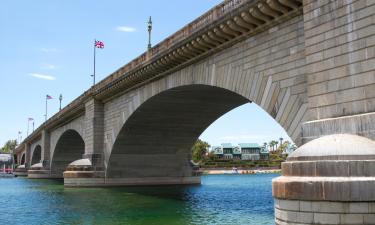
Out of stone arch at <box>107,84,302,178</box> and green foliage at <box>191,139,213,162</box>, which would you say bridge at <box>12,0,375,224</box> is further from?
green foliage at <box>191,139,213,162</box>

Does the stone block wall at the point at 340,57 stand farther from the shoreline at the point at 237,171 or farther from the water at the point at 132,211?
the shoreline at the point at 237,171

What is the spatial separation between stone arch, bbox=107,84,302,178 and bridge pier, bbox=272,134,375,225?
18354mm

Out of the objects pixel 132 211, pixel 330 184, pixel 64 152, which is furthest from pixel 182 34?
pixel 64 152

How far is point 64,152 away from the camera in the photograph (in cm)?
7756

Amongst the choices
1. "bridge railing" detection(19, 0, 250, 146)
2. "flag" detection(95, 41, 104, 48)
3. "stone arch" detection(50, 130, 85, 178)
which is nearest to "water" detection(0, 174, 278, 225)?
"bridge railing" detection(19, 0, 250, 146)

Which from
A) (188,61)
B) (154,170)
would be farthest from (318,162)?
(154,170)

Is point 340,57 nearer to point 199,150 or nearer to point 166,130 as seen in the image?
point 166,130

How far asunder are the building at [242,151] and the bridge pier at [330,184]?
137 metres

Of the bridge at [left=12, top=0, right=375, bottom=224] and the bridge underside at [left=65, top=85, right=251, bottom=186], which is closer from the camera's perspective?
the bridge at [left=12, top=0, right=375, bottom=224]

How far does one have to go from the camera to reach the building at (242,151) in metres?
150

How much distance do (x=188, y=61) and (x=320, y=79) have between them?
12.9 m

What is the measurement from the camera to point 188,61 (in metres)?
27.3

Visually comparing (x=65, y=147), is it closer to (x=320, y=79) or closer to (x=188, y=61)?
(x=188, y=61)

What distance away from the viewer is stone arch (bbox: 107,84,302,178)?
112 ft
